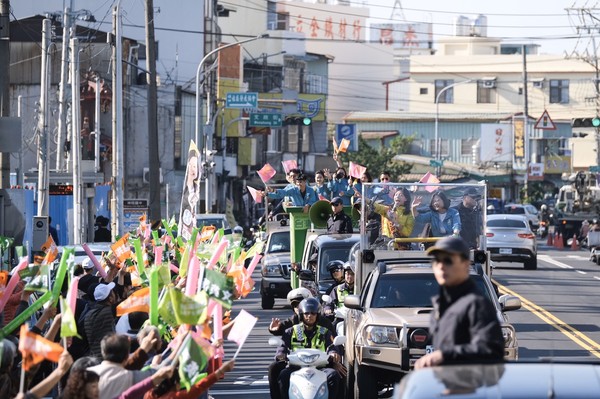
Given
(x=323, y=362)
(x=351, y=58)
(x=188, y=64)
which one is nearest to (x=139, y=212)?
(x=323, y=362)

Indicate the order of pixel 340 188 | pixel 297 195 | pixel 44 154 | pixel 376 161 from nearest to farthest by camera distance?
pixel 297 195, pixel 340 188, pixel 44 154, pixel 376 161

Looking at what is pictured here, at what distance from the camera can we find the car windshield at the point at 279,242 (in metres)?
28.4

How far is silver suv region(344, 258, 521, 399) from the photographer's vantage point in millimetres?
13727

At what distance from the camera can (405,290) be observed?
586 inches

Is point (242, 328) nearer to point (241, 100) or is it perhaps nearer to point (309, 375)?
point (309, 375)

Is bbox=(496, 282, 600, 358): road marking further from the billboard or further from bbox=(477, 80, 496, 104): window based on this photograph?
bbox=(477, 80, 496, 104): window

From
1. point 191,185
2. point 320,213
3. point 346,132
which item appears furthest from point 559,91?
point 320,213

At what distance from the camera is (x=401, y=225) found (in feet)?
58.7

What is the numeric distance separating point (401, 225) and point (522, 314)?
760 cm

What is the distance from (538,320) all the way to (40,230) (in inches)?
365

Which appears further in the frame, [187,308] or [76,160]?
[76,160]

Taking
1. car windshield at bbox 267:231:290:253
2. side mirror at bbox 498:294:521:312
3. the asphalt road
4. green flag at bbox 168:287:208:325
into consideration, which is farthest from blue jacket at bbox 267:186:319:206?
green flag at bbox 168:287:208:325

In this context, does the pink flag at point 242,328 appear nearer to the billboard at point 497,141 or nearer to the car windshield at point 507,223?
the car windshield at point 507,223

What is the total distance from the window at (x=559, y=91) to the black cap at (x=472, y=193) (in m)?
84.1
